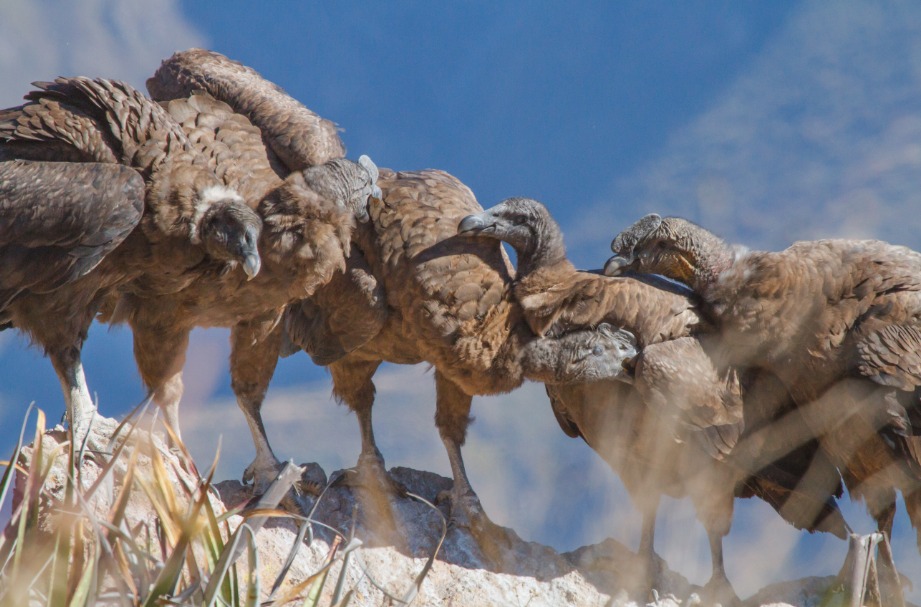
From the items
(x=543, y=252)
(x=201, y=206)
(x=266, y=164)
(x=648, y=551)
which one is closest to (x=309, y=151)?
(x=266, y=164)

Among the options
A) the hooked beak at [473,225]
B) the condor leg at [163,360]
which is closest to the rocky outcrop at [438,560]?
the condor leg at [163,360]

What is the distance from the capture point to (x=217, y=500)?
5.66 m

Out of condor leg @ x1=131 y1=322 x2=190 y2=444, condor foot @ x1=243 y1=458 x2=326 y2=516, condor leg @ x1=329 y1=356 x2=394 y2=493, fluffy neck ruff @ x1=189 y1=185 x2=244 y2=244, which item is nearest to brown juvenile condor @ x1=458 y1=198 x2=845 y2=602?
condor leg @ x1=329 y1=356 x2=394 y2=493

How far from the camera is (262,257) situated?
20.1 ft

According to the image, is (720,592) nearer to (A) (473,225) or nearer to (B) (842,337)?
(B) (842,337)

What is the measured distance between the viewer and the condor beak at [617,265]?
22.8 feet

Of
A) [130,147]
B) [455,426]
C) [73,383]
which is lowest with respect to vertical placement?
[73,383]

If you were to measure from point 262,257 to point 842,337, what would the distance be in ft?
11.5

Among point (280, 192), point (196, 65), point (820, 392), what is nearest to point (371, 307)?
point (280, 192)

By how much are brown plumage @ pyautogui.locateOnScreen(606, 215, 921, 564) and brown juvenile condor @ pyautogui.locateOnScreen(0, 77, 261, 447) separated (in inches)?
103

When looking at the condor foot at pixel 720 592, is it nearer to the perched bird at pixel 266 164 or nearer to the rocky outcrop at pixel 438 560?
the rocky outcrop at pixel 438 560

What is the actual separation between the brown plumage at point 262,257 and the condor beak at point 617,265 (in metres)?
1.62

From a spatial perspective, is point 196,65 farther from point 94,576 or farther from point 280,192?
point 94,576

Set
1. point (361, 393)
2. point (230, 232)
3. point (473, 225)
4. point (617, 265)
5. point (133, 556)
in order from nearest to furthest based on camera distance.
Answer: point (133, 556), point (230, 232), point (473, 225), point (617, 265), point (361, 393)
